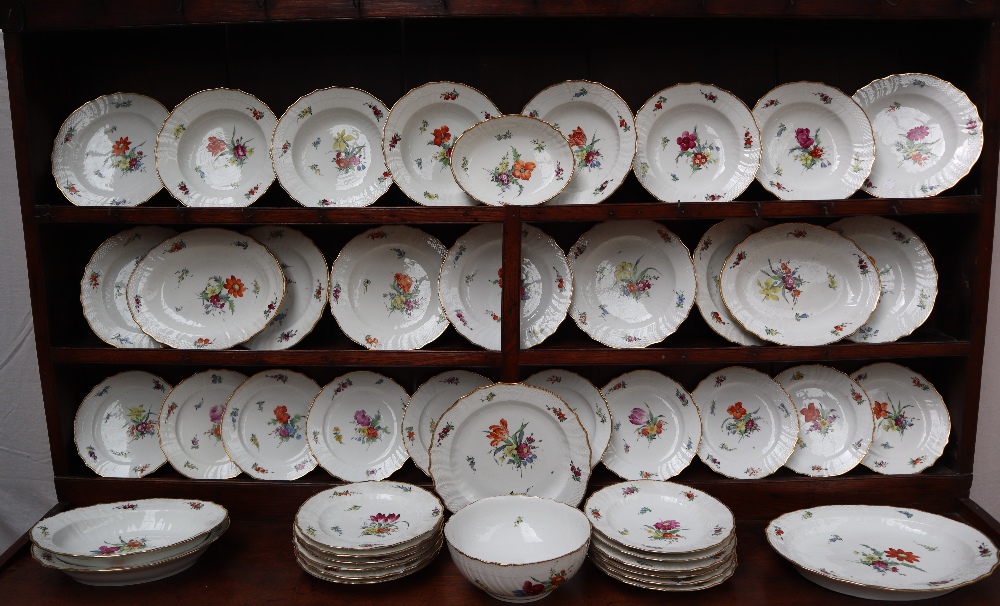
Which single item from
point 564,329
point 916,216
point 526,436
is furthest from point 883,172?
point 526,436

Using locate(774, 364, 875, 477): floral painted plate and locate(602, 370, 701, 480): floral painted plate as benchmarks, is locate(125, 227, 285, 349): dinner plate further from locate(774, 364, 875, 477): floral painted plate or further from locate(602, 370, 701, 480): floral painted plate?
locate(774, 364, 875, 477): floral painted plate

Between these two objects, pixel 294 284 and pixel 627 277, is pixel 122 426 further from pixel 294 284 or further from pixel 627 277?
pixel 627 277

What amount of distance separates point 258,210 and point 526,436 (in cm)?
83

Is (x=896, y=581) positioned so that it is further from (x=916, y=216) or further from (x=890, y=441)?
A: (x=916, y=216)

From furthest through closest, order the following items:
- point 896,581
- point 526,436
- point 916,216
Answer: point 916,216 < point 526,436 < point 896,581

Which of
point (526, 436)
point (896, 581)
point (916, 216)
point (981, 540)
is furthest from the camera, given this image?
point (916, 216)

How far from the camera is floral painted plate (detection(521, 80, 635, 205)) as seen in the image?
178 centimetres

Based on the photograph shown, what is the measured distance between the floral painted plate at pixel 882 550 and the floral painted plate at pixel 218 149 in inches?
59.6

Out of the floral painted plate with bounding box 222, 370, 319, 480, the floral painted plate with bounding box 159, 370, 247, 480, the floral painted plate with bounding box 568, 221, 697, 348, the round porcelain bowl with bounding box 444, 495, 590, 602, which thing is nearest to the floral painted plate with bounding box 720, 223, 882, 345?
the floral painted plate with bounding box 568, 221, 697, 348

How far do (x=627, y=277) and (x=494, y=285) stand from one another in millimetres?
342

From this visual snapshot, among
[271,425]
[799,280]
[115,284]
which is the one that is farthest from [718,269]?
[115,284]

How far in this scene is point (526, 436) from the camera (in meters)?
1.82

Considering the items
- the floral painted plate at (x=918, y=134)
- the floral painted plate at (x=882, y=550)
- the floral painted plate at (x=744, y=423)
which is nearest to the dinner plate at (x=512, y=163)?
the floral painted plate at (x=744, y=423)

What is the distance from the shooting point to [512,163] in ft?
5.89
